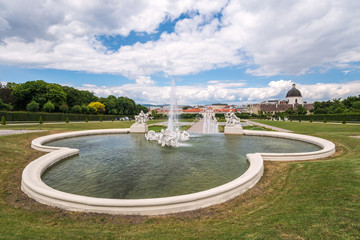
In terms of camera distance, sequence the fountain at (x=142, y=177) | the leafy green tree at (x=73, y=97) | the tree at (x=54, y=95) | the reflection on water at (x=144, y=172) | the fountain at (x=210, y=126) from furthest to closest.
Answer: the leafy green tree at (x=73, y=97) → the tree at (x=54, y=95) → the fountain at (x=210, y=126) → the reflection on water at (x=144, y=172) → the fountain at (x=142, y=177)

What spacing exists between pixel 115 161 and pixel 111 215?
22.1 ft

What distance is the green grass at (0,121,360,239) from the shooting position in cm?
462

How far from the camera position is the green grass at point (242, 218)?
4.62m

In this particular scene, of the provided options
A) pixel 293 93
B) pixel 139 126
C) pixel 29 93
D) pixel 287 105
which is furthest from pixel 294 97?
pixel 29 93

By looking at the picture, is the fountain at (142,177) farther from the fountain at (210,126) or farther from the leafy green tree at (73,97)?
the leafy green tree at (73,97)

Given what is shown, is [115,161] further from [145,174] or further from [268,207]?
[268,207]

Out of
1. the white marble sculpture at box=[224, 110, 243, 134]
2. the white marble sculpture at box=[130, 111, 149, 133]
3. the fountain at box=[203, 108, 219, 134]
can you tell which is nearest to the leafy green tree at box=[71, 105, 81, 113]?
the fountain at box=[203, 108, 219, 134]

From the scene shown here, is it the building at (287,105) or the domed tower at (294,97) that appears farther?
the domed tower at (294,97)

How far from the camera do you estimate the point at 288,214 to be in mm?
5387

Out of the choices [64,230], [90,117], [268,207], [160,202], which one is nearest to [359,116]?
[268,207]

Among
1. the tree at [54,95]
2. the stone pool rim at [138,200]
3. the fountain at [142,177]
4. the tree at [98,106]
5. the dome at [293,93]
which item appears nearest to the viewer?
the stone pool rim at [138,200]

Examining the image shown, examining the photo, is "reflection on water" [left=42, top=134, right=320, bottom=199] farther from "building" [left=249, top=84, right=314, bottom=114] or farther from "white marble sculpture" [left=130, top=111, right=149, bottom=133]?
"building" [left=249, top=84, right=314, bottom=114]

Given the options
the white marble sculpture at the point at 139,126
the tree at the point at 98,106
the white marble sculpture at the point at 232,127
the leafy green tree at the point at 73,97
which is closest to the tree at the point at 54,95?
the leafy green tree at the point at 73,97

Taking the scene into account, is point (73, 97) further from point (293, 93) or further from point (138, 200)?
point (293, 93)
